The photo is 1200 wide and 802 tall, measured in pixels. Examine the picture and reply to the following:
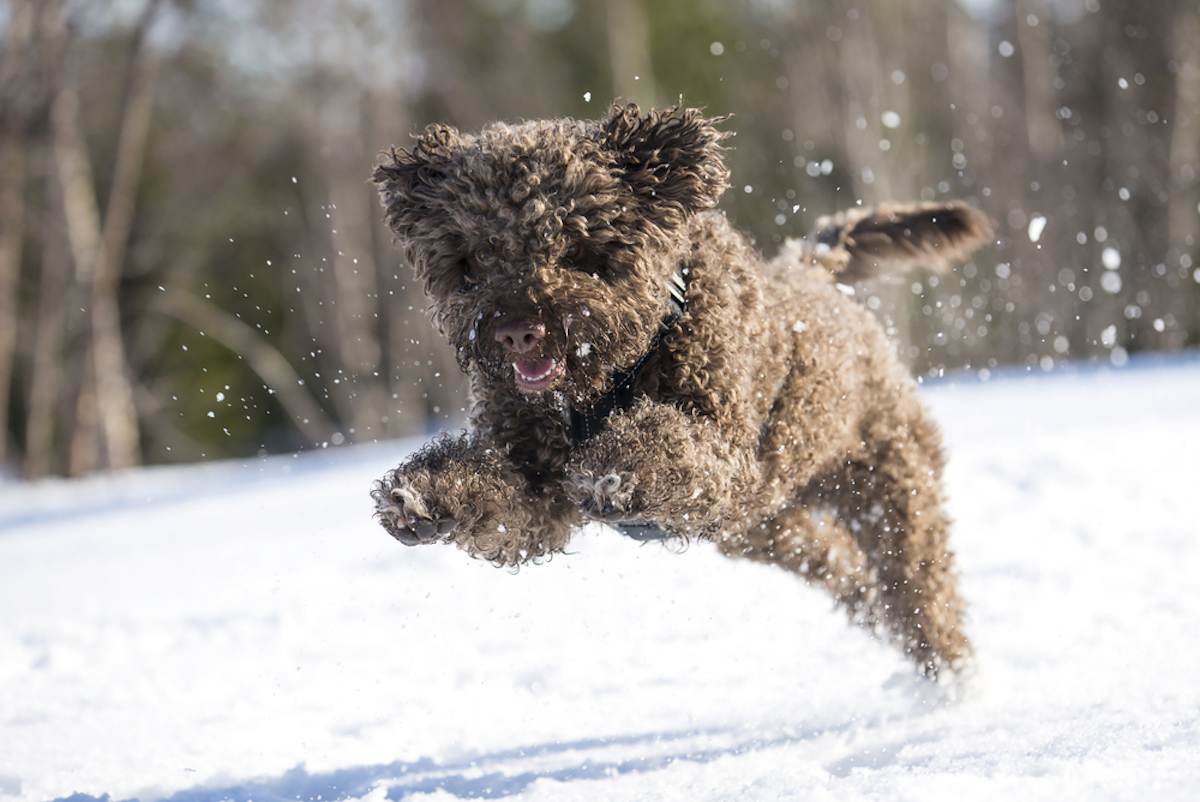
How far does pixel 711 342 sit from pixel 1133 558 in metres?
3.25

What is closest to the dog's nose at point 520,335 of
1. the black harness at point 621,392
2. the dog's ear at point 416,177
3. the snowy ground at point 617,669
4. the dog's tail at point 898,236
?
the black harness at point 621,392

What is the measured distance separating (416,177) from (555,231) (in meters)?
0.59

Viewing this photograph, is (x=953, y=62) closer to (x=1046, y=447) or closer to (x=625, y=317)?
(x=1046, y=447)

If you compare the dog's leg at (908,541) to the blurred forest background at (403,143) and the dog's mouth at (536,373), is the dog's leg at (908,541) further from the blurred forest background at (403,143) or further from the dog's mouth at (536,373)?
the blurred forest background at (403,143)

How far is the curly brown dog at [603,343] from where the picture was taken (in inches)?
106

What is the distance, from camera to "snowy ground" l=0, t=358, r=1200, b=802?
9.80ft

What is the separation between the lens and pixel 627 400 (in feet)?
9.75

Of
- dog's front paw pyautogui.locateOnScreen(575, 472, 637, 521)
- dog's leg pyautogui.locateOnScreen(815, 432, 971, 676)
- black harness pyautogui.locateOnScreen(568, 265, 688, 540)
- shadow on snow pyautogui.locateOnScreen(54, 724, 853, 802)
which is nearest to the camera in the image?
dog's front paw pyautogui.locateOnScreen(575, 472, 637, 521)

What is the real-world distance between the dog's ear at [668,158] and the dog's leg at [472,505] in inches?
35.7

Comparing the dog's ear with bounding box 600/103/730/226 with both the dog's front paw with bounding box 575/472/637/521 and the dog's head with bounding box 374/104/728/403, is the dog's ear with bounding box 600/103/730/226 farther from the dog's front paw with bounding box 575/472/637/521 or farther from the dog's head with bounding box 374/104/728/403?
the dog's front paw with bounding box 575/472/637/521

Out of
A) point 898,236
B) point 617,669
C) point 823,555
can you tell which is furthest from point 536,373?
point 898,236

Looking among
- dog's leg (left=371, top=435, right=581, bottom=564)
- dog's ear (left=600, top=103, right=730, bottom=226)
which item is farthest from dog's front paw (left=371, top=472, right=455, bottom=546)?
dog's ear (left=600, top=103, right=730, bottom=226)

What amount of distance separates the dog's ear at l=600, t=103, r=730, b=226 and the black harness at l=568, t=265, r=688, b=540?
0.21 m

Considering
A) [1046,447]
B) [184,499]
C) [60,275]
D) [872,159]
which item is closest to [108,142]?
[60,275]
